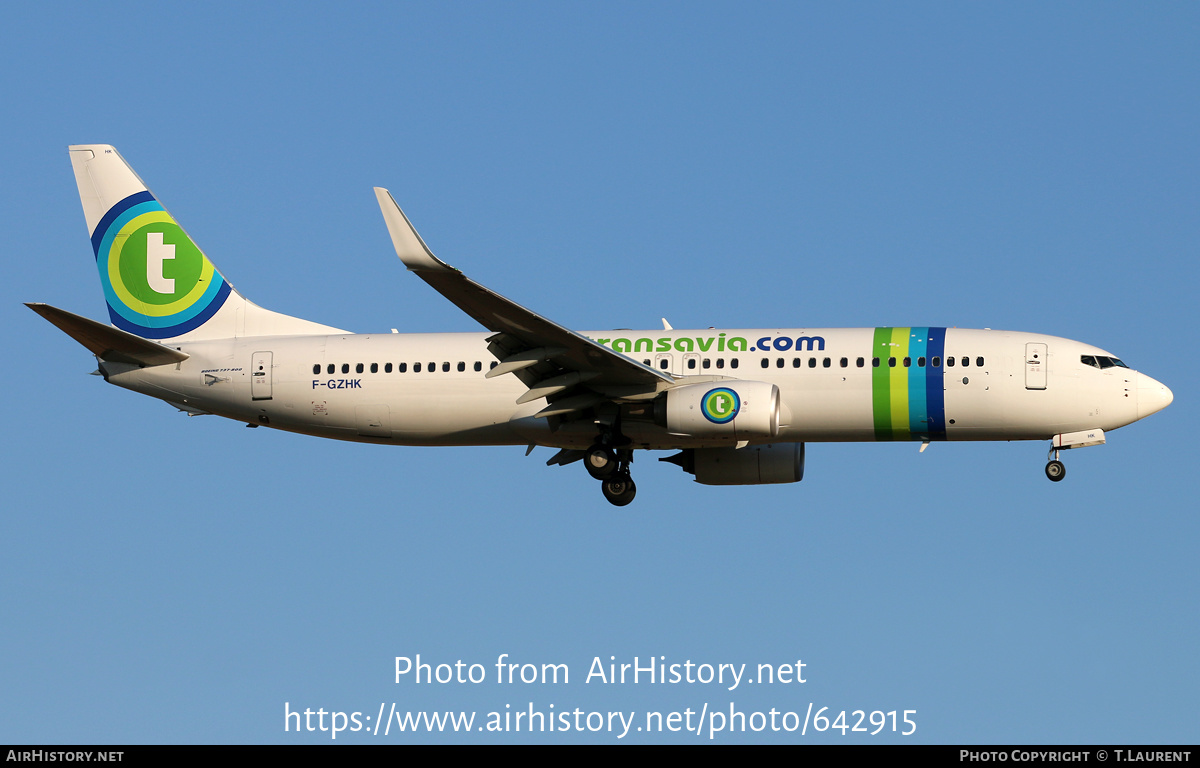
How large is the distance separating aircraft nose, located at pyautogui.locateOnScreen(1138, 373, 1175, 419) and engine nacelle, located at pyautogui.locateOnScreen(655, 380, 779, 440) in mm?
8822

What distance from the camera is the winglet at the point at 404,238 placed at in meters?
32.4

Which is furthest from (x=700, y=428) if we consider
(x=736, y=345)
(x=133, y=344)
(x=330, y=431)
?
(x=133, y=344)

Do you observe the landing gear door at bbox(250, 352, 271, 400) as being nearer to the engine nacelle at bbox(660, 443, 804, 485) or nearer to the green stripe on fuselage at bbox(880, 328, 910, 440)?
the engine nacelle at bbox(660, 443, 804, 485)

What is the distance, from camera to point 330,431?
41.7 meters

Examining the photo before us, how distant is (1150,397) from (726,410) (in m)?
10.4

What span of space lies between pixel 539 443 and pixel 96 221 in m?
14.4

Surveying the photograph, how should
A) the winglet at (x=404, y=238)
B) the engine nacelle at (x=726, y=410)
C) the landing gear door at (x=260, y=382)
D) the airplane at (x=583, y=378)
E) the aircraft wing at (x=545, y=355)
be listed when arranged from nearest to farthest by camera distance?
the winglet at (x=404, y=238) < the aircraft wing at (x=545, y=355) < the engine nacelle at (x=726, y=410) < the airplane at (x=583, y=378) < the landing gear door at (x=260, y=382)

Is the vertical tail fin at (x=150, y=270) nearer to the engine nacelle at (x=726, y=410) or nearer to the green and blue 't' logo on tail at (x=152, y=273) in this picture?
the green and blue 't' logo on tail at (x=152, y=273)

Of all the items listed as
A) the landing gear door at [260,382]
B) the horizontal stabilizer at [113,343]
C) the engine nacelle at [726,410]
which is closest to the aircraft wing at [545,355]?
the engine nacelle at [726,410]

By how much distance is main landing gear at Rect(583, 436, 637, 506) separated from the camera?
40.1 m

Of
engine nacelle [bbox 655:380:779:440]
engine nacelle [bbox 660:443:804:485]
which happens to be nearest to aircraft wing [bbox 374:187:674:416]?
engine nacelle [bbox 655:380:779:440]

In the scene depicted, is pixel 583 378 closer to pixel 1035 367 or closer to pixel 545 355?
pixel 545 355

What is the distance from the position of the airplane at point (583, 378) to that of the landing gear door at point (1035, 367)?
0.11 feet

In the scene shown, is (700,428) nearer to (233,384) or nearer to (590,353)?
(590,353)
